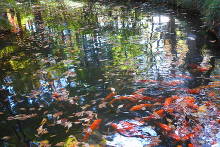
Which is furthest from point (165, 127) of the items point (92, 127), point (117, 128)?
point (92, 127)

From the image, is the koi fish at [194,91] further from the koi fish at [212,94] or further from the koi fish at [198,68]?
the koi fish at [198,68]

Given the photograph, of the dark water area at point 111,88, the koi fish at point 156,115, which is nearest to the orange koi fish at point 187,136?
the dark water area at point 111,88

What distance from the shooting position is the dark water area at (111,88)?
4.75 m

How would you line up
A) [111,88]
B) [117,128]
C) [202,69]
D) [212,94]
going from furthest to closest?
[202,69]
[111,88]
[212,94]
[117,128]

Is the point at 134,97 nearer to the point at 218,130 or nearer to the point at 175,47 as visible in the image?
the point at 218,130

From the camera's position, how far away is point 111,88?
6.56m

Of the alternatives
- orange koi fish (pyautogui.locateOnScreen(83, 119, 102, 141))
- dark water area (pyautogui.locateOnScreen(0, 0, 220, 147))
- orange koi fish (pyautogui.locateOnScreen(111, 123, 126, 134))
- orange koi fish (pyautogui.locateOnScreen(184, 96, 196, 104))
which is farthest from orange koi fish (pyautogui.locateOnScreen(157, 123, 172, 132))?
orange koi fish (pyautogui.locateOnScreen(83, 119, 102, 141))

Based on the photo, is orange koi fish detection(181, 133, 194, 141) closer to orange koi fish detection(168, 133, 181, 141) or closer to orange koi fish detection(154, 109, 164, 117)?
orange koi fish detection(168, 133, 181, 141)

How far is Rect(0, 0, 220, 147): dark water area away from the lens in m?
4.75

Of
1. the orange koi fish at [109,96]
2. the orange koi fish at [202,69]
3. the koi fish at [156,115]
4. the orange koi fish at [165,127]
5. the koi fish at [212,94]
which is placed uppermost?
the orange koi fish at [202,69]

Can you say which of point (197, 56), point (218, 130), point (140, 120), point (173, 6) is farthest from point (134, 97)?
point (173, 6)

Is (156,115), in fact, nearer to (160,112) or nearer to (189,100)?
(160,112)

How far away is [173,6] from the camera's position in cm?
1759

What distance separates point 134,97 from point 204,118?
168 cm
